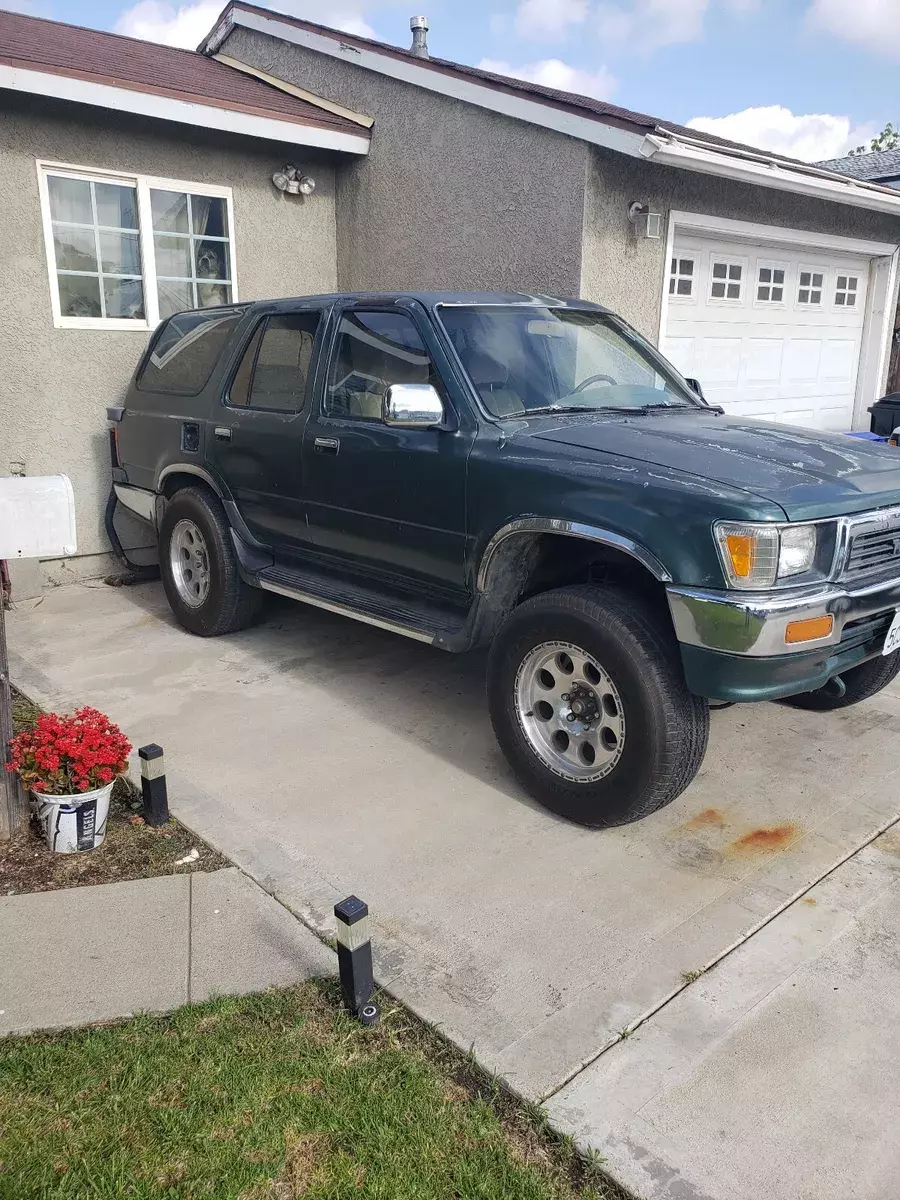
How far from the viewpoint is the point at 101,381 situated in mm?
7410

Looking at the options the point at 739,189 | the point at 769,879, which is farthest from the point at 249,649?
the point at 739,189

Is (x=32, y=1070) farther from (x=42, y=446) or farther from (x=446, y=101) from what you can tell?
(x=446, y=101)

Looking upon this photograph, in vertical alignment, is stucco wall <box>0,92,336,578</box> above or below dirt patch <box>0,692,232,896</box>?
above

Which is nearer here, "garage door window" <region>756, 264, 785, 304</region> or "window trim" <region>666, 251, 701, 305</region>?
"window trim" <region>666, 251, 701, 305</region>

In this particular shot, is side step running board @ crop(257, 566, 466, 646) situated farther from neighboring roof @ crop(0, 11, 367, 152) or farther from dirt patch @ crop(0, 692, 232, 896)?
neighboring roof @ crop(0, 11, 367, 152)

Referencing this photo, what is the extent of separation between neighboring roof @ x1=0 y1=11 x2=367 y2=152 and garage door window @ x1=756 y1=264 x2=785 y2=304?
407cm

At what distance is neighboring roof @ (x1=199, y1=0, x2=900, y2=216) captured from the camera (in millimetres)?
6574

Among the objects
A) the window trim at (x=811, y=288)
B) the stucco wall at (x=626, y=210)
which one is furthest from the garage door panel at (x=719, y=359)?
the window trim at (x=811, y=288)

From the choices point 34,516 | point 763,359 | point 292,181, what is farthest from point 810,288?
point 34,516

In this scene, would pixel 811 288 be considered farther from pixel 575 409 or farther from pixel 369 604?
pixel 369 604

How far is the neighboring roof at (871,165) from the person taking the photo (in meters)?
13.3

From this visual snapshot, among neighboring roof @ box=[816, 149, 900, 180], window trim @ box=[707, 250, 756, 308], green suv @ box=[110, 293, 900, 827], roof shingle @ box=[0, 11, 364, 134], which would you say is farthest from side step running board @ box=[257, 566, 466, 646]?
neighboring roof @ box=[816, 149, 900, 180]

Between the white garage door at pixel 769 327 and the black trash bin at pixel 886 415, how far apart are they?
61 cm

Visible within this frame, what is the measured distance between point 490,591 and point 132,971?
6.56 ft
